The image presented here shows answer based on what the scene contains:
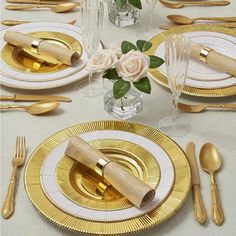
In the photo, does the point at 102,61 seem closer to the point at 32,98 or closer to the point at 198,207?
the point at 32,98

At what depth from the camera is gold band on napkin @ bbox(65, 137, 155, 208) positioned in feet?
3.26

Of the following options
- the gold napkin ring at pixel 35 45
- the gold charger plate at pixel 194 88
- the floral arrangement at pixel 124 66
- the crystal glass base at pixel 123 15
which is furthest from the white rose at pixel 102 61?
the crystal glass base at pixel 123 15

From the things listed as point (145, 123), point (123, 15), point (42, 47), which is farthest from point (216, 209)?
point (123, 15)

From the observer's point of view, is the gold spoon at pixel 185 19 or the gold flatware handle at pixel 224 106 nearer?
the gold flatware handle at pixel 224 106

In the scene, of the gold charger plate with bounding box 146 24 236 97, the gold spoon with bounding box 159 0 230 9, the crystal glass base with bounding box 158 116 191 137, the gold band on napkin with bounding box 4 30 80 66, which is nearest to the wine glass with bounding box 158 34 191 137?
the crystal glass base with bounding box 158 116 191 137

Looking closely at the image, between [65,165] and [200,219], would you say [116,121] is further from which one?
[200,219]

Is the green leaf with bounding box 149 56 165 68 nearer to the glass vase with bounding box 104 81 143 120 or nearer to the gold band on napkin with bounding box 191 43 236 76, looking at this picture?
the glass vase with bounding box 104 81 143 120

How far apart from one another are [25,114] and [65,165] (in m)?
0.25

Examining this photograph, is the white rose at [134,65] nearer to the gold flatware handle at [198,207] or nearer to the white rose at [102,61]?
the white rose at [102,61]

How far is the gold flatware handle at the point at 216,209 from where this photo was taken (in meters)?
1.00

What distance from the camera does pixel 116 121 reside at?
4.00 feet

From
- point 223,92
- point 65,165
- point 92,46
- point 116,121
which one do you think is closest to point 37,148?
point 65,165

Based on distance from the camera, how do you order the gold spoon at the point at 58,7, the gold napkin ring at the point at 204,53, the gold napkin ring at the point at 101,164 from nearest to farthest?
the gold napkin ring at the point at 101,164
the gold napkin ring at the point at 204,53
the gold spoon at the point at 58,7

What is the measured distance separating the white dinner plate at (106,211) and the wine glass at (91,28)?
0.69ft
